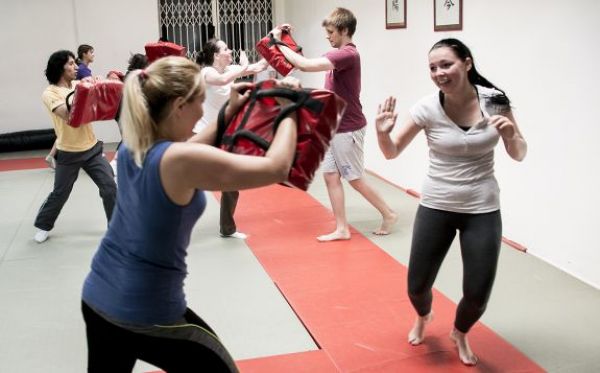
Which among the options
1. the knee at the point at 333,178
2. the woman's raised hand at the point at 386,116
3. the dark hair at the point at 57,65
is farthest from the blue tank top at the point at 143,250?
the dark hair at the point at 57,65

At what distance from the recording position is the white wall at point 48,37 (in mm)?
8984

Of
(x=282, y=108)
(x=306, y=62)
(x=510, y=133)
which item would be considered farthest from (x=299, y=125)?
(x=306, y=62)

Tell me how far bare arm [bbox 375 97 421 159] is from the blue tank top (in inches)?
38.4

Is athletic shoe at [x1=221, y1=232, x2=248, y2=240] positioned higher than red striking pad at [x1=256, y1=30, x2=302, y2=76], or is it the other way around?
red striking pad at [x1=256, y1=30, x2=302, y2=76]

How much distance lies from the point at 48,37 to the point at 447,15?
6.22m

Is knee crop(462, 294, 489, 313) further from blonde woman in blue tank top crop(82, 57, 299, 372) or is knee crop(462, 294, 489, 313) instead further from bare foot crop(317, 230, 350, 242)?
bare foot crop(317, 230, 350, 242)

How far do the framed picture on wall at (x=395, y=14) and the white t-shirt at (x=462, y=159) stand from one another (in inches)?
130

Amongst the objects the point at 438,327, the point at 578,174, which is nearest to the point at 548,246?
the point at 578,174

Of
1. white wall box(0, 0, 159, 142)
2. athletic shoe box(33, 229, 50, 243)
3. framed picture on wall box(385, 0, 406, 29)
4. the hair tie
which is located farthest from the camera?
white wall box(0, 0, 159, 142)

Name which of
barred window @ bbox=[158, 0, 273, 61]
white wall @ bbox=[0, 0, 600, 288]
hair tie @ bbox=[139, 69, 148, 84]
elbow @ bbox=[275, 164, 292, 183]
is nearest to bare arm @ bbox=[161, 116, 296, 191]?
elbow @ bbox=[275, 164, 292, 183]

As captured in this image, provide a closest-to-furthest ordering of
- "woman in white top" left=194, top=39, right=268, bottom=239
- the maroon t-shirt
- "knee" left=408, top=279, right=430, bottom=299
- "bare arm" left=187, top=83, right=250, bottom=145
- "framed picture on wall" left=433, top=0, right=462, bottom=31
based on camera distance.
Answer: "bare arm" left=187, top=83, right=250, bottom=145, "knee" left=408, top=279, right=430, bottom=299, the maroon t-shirt, "woman in white top" left=194, top=39, right=268, bottom=239, "framed picture on wall" left=433, top=0, right=462, bottom=31

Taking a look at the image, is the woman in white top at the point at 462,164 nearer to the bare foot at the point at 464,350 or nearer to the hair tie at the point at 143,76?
the bare foot at the point at 464,350

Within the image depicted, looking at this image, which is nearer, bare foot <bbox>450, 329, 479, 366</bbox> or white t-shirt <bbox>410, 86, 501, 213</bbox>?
white t-shirt <bbox>410, 86, 501, 213</bbox>

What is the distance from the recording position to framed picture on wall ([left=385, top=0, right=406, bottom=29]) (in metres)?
5.76
